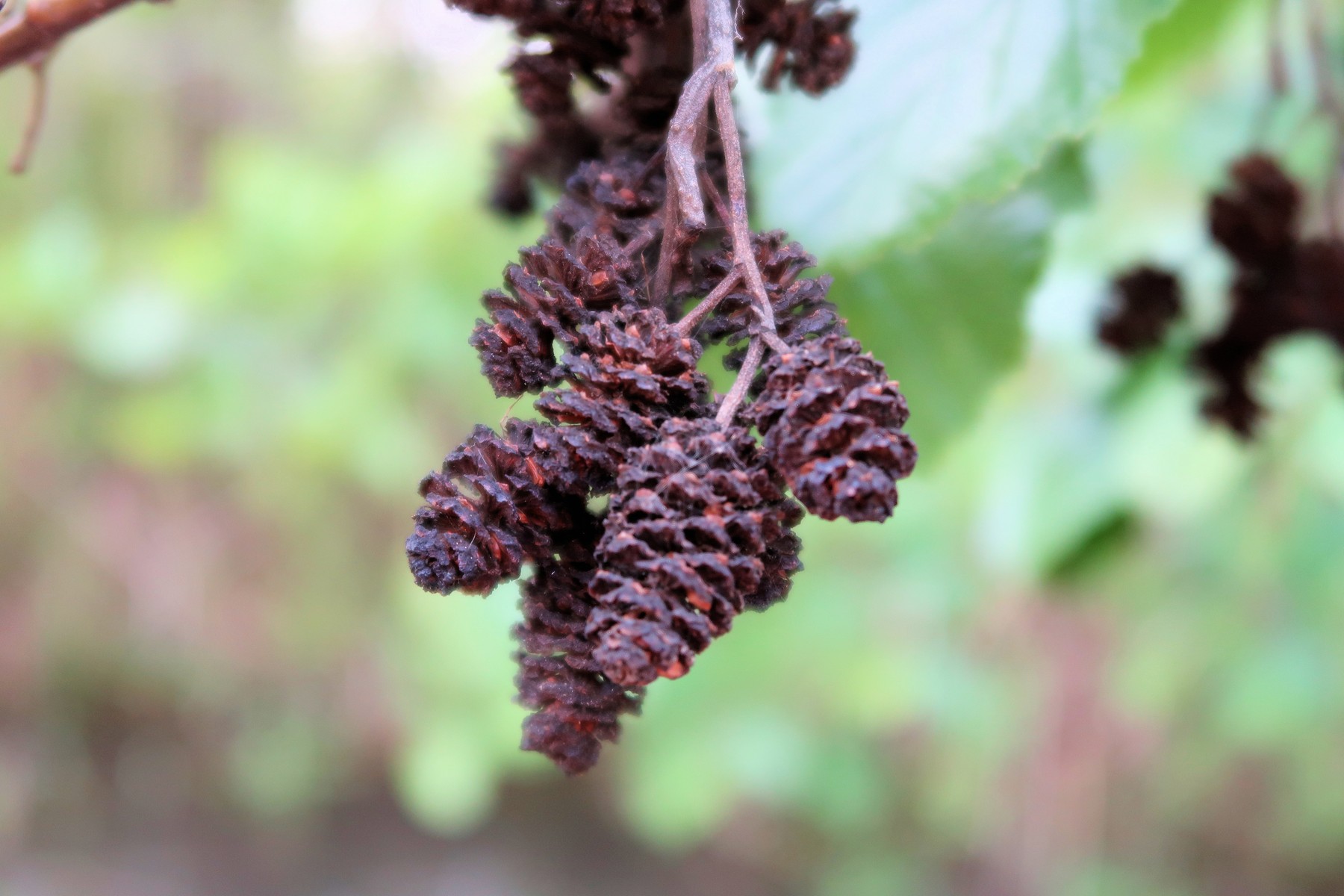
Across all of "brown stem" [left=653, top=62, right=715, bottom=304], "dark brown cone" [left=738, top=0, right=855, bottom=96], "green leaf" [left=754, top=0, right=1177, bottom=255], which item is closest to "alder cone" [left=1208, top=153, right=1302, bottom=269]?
"green leaf" [left=754, top=0, right=1177, bottom=255]

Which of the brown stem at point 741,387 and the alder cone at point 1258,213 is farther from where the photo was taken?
the alder cone at point 1258,213

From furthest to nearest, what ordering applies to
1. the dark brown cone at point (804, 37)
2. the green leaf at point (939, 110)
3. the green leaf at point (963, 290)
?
the green leaf at point (963, 290)
the green leaf at point (939, 110)
the dark brown cone at point (804, 37)

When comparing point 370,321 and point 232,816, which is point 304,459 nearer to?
point 370,321

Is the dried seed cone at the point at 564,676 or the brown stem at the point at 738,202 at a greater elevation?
the brown stem at the point at 738,202

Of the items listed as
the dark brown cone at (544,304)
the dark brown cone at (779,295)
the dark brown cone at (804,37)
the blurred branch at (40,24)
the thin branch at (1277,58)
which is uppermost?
the thin branch at (1277,58)

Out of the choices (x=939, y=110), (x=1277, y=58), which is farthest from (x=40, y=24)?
(x=1277, y=58)

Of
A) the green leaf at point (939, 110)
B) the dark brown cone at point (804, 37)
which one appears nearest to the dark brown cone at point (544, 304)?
the dark brown cone at point (804, 37)

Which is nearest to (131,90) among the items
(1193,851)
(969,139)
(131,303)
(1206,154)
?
(131,303)

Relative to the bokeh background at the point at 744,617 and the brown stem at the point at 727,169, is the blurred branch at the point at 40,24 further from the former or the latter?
the bokeh background at the point at 744,617
